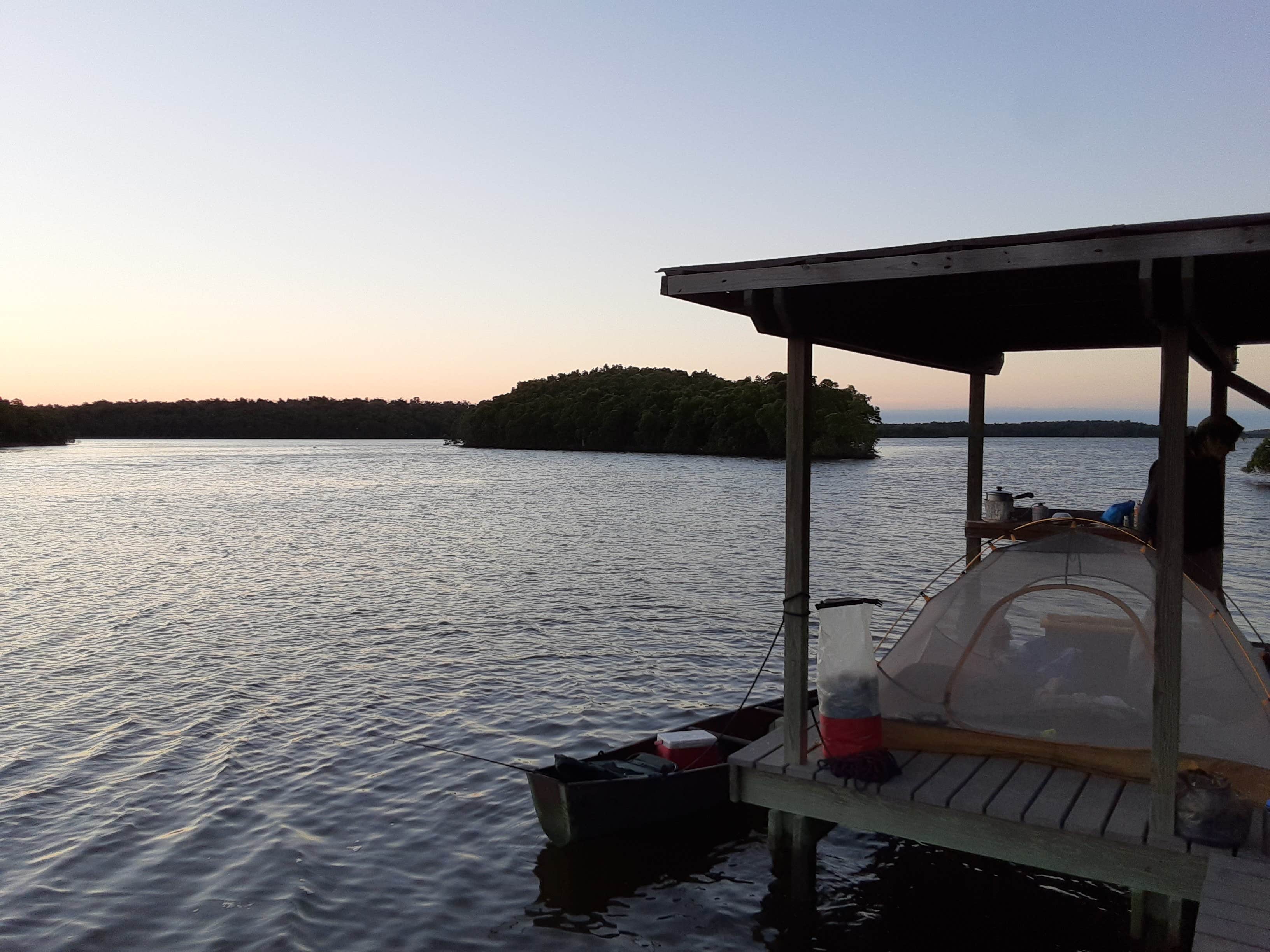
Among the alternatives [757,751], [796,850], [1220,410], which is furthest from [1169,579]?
[1220,410]

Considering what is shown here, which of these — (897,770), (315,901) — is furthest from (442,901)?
(897,770)

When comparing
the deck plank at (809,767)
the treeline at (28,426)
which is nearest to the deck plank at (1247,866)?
the deck plank at (809,767)

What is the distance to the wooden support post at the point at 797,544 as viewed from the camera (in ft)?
20.8

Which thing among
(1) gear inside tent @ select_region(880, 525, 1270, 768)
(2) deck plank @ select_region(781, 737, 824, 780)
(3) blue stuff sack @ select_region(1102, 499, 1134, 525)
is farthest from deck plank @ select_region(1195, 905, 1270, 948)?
(3) blue stuff sack @ select_region(1102, 499, 1134, 525)

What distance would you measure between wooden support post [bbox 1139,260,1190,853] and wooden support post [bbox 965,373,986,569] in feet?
14.3

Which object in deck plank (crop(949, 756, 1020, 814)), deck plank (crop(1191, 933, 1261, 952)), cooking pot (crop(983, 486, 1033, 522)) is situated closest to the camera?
deck plank (crop(1191, 933, 1261, 952))

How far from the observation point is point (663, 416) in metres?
134

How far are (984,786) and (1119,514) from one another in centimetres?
384

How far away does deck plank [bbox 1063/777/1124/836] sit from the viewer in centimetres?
528

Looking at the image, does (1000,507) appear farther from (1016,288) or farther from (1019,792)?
(1019,792)

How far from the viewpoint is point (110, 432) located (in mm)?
183625

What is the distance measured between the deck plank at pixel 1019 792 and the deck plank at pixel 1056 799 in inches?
1.2

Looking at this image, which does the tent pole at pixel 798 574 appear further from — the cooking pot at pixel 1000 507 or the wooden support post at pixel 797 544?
the cooking pot at pixel 1000 507

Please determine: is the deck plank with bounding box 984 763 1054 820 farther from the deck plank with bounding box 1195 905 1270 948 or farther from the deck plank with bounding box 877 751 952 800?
the deck plank with bounding box 1195 905 1270 948
